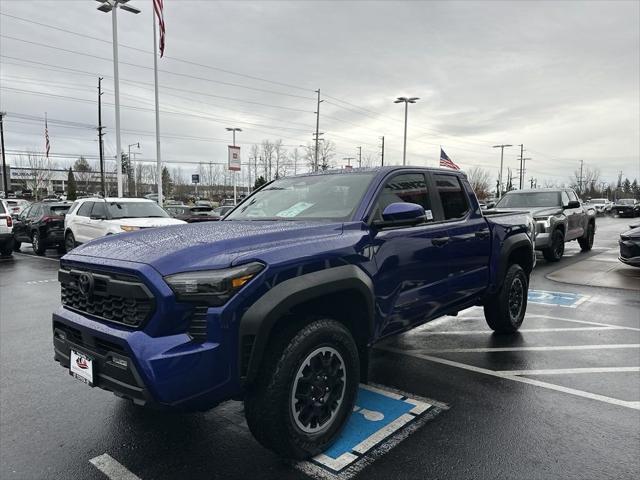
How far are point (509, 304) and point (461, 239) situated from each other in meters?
1.61

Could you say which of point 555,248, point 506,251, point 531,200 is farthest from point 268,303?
point 531,200

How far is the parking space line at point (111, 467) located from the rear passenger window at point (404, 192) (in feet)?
7.68

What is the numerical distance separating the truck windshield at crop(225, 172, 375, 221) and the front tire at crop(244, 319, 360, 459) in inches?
38.3

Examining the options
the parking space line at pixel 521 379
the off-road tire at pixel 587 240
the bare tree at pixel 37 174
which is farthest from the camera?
the bare tree at pixel 37 174

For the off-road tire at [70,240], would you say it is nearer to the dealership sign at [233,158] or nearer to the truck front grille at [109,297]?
the truck front grille at [109,297]

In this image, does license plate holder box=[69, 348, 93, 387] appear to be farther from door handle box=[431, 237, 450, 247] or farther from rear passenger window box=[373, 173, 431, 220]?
door handle box=[431, 237, 450, 247]

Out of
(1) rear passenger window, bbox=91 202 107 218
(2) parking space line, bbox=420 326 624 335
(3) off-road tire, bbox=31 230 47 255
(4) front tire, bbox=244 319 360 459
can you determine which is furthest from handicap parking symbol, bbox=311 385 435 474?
(3) off-road tire, bbox=31 230 47 255

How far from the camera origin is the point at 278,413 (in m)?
2.67

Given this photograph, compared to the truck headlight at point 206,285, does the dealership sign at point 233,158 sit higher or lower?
higher

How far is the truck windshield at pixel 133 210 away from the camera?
39.1 feet

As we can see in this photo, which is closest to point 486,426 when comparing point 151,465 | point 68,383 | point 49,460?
point 151,465

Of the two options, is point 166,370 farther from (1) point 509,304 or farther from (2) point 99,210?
(2) point 99,210

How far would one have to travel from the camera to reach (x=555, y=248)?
12.1 meters

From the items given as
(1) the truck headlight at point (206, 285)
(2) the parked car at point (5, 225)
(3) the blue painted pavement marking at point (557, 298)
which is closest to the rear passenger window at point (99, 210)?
(2) the parked car at point (5, 225)
